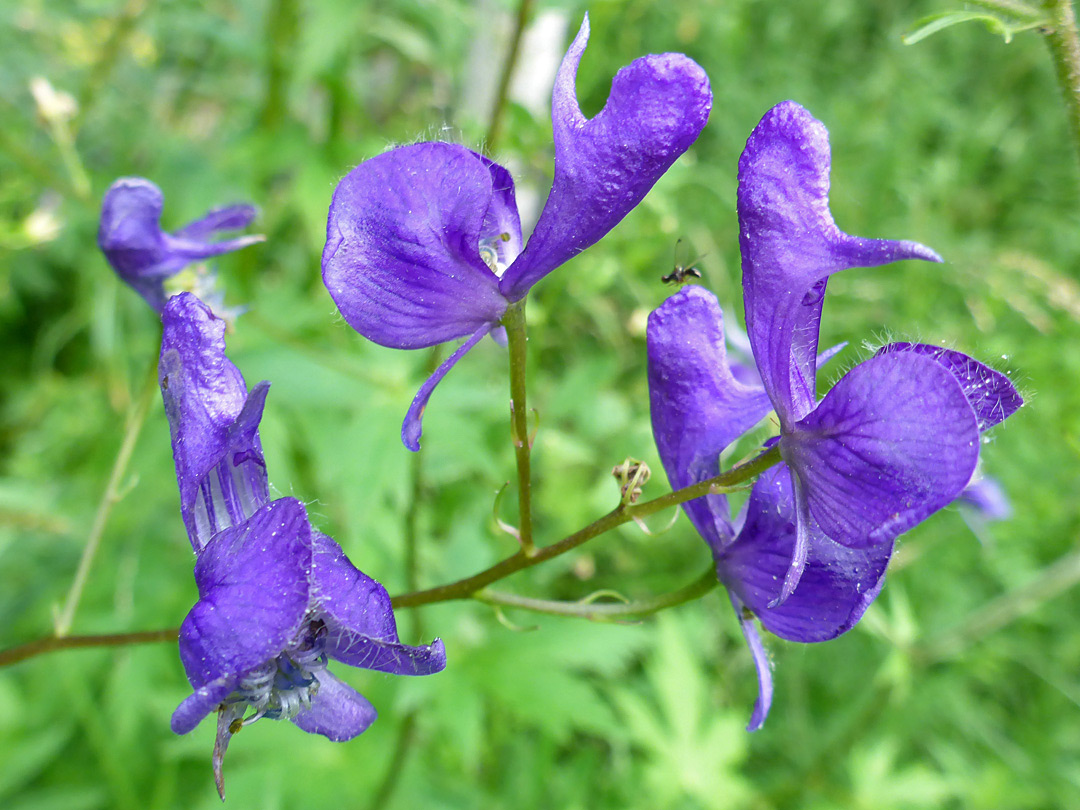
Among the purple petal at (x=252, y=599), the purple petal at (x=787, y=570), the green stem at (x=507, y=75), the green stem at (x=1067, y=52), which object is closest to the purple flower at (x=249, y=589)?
the purple petal at (x=252, y=599)

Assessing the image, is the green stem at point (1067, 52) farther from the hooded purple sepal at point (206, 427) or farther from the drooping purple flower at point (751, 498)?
the hooded purple sepal at point (206, 427)

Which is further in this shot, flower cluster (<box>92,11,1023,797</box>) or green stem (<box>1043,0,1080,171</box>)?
green stem (<box>1043,0,1080,171</box>)

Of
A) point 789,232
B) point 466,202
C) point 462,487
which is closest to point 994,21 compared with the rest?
point 789,232

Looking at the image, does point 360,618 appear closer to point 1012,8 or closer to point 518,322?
point 518,322

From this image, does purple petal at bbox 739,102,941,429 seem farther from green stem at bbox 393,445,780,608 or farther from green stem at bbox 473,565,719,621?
green stem at bbox 473,565,719,621

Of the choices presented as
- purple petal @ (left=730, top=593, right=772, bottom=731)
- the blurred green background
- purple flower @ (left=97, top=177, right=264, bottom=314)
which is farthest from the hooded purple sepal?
the blurred green background

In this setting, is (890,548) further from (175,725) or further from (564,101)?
(175,725)
